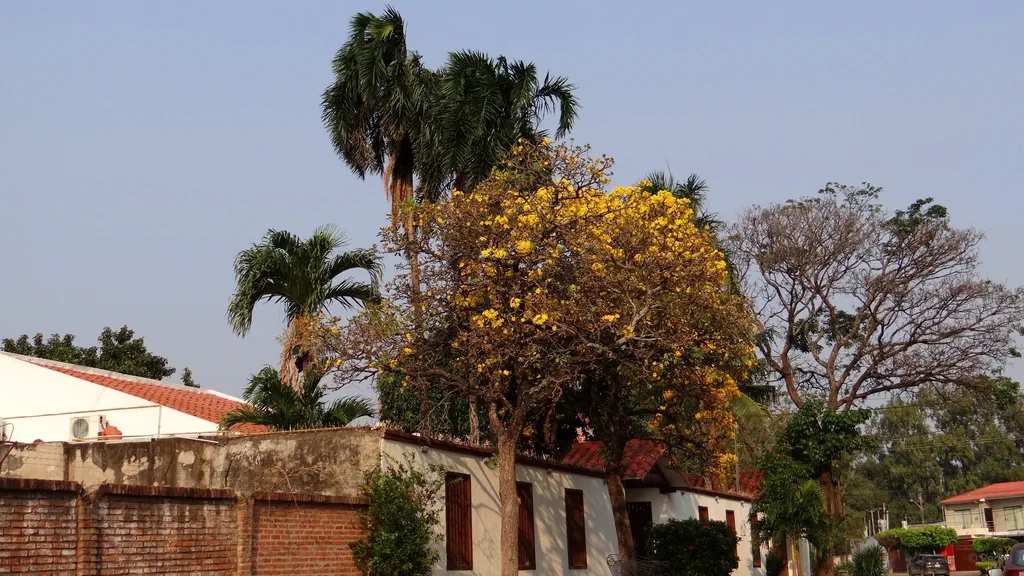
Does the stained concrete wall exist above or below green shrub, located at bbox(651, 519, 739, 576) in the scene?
above

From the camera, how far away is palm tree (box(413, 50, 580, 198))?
2594 cm

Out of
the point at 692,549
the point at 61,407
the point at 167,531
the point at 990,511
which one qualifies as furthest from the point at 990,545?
the point at 167,531

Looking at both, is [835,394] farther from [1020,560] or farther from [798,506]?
[1020,560]

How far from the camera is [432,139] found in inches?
1043

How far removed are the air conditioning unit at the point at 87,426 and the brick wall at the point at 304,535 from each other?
8.45 meters

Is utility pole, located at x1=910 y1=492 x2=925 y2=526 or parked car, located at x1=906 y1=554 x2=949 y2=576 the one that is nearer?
parked car, located at x1=906 y1=554 x2=949 y2=576

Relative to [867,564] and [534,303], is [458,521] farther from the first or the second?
[867,564]

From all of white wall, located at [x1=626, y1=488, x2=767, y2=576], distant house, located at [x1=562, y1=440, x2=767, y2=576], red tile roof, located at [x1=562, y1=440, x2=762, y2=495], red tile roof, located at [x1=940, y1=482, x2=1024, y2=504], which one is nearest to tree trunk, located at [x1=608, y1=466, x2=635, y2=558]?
distant house, located at [x1=562, y1=440, x2=767, y2=576]

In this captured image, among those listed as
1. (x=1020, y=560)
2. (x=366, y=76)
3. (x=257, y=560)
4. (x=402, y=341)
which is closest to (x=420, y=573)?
(x=257, y=560)

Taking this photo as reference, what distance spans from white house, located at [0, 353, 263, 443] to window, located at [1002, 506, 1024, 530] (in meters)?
56.3

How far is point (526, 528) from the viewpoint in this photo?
70.3 ft

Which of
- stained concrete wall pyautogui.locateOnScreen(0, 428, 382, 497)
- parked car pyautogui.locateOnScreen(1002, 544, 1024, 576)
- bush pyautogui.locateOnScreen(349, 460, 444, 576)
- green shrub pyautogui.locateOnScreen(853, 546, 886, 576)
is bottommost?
green shrub pyautogui.locateOnScreen(853, 546, 886, 576)

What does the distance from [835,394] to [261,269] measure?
85.2 ft

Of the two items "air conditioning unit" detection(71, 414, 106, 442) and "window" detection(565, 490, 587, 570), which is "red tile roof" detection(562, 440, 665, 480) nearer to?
"window" detection(565, 490, 587, 570)
